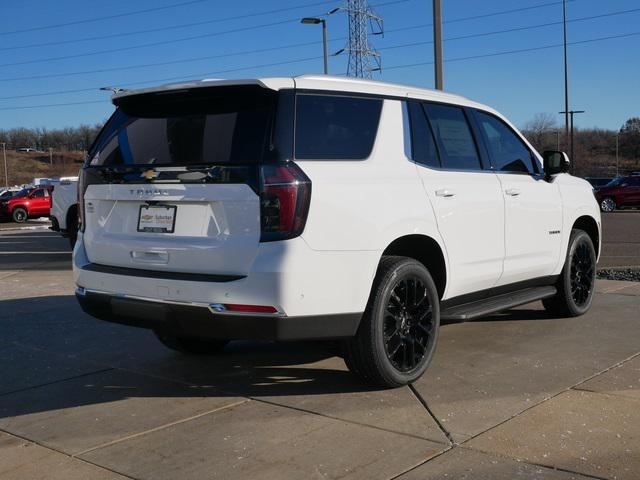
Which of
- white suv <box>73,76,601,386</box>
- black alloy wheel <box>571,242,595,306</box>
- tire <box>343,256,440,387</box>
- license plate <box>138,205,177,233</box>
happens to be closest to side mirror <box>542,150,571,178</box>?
black alloy wheel <box>571,242,595,306</box>

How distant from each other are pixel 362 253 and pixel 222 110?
3.83 feet

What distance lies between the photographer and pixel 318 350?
5.90 metres

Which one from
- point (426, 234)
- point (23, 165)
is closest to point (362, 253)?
point (426, 234)

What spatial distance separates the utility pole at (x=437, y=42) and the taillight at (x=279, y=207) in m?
9.40

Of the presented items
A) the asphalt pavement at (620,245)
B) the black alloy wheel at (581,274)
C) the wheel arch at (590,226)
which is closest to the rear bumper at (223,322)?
the black alloy wheel at (581,274)

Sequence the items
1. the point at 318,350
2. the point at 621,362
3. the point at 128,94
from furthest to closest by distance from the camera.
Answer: the point at 318,350, the point at 621,362, the point at 128,94

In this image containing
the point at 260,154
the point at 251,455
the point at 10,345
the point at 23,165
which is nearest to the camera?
the point at 251,455

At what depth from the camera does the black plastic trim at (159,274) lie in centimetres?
410

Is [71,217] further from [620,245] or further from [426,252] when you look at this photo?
[620,245]

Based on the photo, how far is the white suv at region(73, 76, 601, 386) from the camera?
405cm

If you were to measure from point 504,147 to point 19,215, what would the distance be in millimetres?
31920

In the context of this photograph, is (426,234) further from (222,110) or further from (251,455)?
(251,455)

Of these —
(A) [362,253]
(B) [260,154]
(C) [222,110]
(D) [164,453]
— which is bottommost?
(D) [164,453]

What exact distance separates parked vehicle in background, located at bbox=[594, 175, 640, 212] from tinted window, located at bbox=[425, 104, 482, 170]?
1160 inches
